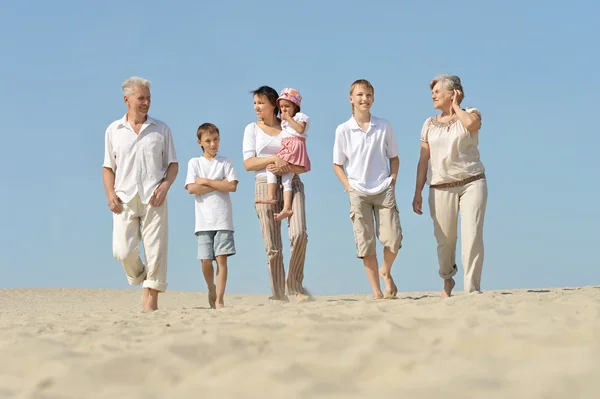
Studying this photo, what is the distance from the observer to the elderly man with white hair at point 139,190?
23.5ft

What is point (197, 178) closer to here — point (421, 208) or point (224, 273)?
point (224, 273)

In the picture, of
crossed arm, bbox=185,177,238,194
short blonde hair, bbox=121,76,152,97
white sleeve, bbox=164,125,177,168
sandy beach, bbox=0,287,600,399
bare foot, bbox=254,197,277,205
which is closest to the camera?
sandy beach, bbox=0,287,600,399

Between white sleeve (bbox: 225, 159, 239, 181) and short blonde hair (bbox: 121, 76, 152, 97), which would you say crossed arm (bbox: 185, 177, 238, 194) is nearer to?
white sleeve (bbox: 225, 159, 239, 181)

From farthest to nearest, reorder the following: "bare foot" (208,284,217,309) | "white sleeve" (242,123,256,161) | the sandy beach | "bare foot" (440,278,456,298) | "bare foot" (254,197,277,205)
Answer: "bare foot" (208,284,217,309) < "white sleeve" (242,123,256,161) < "bare foot" (254,197,277,205) < "bare foot" (440,278,456,298) < the sandy beach

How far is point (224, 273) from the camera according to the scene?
26.7 ft

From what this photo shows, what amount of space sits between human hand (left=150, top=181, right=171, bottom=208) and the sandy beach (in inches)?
82.8

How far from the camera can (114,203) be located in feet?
23.6

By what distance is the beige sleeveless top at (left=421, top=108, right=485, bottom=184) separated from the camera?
7297 mm

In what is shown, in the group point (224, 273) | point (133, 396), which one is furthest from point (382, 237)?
point (133, 396)

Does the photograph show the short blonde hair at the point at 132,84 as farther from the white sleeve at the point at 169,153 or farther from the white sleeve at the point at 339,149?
the white sleeve at the point at 339,149

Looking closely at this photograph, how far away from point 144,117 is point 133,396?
448 centimetres

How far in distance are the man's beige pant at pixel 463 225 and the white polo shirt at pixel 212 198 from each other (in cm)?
230

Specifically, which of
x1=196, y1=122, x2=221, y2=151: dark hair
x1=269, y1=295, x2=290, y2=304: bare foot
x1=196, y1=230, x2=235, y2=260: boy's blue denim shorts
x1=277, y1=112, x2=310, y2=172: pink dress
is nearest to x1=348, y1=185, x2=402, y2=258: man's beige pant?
x1=277, y1=112, x2=310, y2=172: pink dress

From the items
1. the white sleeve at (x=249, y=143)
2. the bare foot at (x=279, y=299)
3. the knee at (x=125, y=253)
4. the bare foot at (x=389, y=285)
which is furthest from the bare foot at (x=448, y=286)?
the knee at (x=125, y=253)
